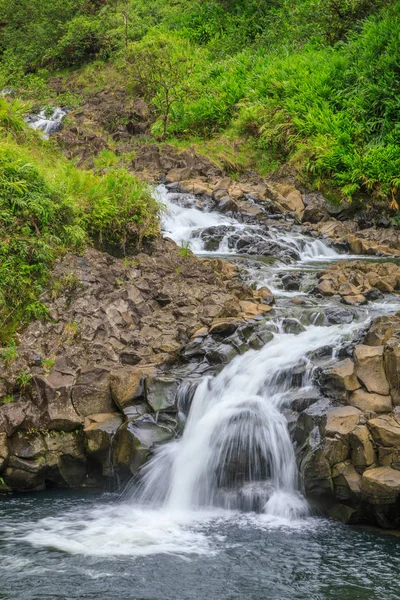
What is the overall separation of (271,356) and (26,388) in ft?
11.1

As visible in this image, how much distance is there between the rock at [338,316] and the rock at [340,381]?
176cm

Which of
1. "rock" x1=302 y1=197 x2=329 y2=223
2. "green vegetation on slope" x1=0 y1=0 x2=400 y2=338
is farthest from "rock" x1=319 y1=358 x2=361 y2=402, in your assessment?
"rock" x1=302 y1=197 x2=329 y2=223

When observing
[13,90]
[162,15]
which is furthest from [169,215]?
[162,15]

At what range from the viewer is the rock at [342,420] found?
23.1ft

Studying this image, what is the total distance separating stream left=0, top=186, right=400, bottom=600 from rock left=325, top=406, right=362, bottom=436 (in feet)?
2.20

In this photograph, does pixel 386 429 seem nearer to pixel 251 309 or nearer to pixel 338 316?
pixel 338 316

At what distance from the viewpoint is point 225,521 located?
7070mm

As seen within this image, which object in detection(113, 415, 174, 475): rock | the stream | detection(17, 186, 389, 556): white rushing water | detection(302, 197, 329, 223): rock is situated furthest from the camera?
detection(302, 197, 329, 223): rock

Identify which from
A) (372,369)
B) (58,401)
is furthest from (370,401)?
(58,401)

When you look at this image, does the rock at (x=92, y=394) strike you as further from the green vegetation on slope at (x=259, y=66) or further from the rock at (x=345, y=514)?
the green vegetation on slope at (x=259, y=66)

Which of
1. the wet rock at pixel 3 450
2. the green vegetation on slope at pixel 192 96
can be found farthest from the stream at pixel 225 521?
the green vegetation on slope at pixel 192 96

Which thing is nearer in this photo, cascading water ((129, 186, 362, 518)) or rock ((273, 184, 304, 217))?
cascading water ((129, 186, 362, 518))

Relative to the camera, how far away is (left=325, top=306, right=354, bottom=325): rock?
9.68 m

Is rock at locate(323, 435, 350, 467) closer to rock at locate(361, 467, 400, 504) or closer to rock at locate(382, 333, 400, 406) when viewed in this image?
rock at locate(361, 467, 400, 504)
